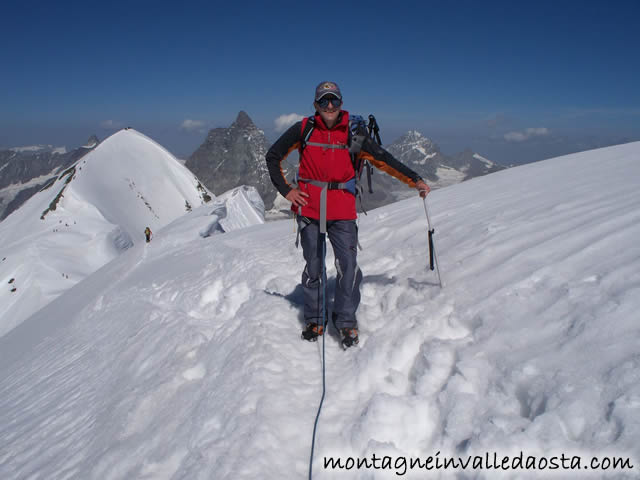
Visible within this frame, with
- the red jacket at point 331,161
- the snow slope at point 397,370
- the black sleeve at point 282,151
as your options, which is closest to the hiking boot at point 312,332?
the snow slope at point 397,370

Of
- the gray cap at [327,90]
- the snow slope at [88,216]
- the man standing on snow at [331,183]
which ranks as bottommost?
the snow slope at [88,216]

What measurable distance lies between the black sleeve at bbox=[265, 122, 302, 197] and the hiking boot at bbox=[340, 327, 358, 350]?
1895mm

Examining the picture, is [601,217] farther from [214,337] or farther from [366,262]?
[214,337]

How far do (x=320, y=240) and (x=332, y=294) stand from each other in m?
1.52

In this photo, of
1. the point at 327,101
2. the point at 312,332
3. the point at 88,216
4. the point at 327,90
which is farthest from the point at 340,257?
the point at 88,216

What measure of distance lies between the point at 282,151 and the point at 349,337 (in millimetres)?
2497

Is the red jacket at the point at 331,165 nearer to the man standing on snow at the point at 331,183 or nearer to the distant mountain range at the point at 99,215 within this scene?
the man standing on snow at the point at 331,183

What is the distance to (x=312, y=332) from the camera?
5.07m

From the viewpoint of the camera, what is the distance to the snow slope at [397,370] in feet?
9.52

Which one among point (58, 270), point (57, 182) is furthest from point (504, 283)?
point (57, 182)

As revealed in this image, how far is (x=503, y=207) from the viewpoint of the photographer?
7.58 m

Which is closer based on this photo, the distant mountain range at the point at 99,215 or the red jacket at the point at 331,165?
the red jacket at the point at 331,165

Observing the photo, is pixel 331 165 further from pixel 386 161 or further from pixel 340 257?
pixel 340 257

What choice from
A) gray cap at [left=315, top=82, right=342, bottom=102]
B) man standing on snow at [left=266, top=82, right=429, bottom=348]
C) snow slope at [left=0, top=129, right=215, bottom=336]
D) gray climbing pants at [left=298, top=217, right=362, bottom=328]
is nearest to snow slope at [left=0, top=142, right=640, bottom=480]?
gray climbing pants at [left=298, top=217, right=362, bottom=328]
